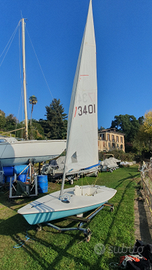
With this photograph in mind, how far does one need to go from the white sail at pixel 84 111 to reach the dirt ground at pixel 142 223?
272cm

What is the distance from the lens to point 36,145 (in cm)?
1135

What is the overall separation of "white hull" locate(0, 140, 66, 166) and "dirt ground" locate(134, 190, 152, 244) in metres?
7.22

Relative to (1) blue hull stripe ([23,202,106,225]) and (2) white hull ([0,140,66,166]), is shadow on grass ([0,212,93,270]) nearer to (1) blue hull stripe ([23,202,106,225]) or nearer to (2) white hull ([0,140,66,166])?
(1) blue hull stripe ([23,202,106,225])

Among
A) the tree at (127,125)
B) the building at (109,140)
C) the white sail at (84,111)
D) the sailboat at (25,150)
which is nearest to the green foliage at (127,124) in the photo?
the tree at (127,125)

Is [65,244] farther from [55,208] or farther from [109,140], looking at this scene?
[109,140]

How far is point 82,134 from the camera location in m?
5.98

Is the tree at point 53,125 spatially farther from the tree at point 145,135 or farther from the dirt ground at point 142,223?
the dirt ground at point 142,223

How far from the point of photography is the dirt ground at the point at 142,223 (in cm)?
453

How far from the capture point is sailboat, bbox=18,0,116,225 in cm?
495

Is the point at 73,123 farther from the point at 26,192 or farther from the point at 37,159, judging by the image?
the point at 37,159

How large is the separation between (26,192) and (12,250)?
149 inches

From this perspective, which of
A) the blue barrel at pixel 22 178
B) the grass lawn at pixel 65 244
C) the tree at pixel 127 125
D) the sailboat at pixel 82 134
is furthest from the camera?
the tree at pixel 127 125

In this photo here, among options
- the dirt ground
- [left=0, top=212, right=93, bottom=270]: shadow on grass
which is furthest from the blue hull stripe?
the dirt ground

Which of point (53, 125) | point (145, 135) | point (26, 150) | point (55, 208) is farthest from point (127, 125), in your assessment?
point (55, 208)
